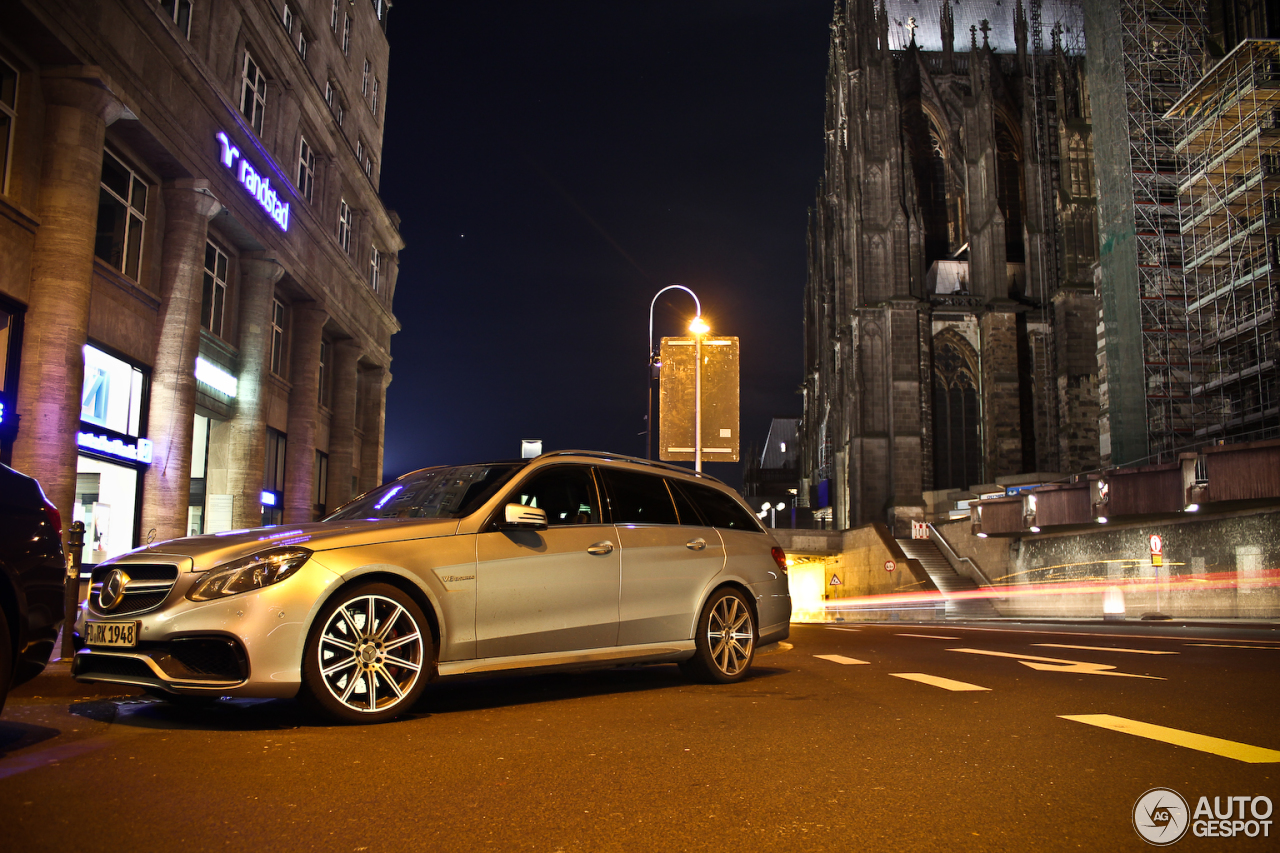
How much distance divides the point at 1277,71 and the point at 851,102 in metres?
27.5

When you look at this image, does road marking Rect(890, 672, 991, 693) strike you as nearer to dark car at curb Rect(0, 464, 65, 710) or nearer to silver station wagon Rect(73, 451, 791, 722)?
silver station wagon Rect(73, 451, 791, 722)

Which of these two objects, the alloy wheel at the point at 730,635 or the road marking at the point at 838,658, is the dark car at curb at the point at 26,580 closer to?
the alloy wheel at the point at 730,635

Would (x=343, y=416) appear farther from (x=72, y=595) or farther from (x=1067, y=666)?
(x=1067, y=666)

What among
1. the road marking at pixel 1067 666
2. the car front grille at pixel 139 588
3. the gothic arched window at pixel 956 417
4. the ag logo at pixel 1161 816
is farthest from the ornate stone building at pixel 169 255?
the gothic arched window at pixel 956 417

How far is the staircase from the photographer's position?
3650cm

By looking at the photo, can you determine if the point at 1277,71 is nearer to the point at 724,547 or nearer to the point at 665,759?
the point at 724,547

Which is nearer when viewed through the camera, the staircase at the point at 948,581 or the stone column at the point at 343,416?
the staircase at the point at 948,581

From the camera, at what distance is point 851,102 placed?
56.9 meters

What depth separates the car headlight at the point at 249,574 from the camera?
16.1 ft

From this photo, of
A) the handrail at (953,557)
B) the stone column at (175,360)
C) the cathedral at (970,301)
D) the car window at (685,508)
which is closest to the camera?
the car window at (685,508)

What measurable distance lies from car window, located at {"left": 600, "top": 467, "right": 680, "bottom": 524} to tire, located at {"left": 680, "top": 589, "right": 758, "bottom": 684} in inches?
28.2

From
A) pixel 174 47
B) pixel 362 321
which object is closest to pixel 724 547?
pixel 174 47

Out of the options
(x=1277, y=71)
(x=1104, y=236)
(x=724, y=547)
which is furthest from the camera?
(x=1104, y=236)

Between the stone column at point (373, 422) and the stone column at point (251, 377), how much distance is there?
50.5 feet
